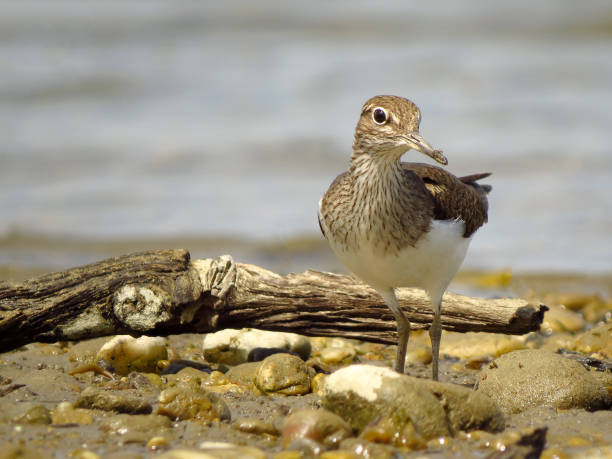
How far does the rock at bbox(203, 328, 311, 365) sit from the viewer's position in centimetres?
627

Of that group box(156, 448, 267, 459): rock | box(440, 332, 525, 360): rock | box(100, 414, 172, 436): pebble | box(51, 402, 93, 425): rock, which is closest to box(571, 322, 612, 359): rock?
box(440, 332, 525, 360): rock

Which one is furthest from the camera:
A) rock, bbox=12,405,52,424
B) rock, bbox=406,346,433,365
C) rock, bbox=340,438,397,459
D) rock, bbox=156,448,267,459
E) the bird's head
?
rock, bbox=406,346,433,365

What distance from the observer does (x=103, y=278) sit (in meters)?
5.62

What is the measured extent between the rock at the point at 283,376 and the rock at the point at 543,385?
4.08 feet

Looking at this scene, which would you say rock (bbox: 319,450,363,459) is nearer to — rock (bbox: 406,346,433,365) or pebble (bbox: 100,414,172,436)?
pebble (bbox: 100,414,172,436)

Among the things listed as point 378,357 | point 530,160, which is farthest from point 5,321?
point 530,160

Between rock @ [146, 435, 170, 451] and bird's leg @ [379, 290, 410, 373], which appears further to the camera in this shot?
bird's leg @ [379, 290, 410, 373]

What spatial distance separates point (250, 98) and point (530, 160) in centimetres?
604

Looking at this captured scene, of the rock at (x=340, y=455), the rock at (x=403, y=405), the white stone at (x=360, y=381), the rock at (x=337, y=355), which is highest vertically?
the white stone at (x=360, y=381)

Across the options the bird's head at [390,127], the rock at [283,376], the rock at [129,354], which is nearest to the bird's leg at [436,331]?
the rock at [283,376]

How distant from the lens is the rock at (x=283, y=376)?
539 centimetres

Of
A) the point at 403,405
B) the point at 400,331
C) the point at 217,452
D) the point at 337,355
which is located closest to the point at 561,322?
the point at 400,331

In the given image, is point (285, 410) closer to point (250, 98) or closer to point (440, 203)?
point (440, 203)

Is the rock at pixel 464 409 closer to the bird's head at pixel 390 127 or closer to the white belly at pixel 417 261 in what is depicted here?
the white belly at pixel 417 261
